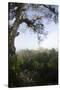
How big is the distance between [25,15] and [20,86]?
446 mm

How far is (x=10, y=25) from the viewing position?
3.82 ft

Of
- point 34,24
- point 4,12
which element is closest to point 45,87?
point 34,24

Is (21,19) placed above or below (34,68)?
above

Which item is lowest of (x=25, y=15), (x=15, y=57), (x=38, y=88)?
(x=38, y=88)

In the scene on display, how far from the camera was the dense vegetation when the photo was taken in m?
1.17

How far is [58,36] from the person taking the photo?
1.20 metres

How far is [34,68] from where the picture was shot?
1189 mm

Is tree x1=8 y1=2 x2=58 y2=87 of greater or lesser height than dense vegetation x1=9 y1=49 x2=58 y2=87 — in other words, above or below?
above

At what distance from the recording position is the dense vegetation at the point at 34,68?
117 centimetres

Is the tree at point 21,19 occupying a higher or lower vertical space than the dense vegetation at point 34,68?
higher

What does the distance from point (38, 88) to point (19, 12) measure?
1.62ft

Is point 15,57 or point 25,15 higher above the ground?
point 25,15

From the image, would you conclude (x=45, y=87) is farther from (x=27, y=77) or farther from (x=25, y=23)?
(x=25, y=23)

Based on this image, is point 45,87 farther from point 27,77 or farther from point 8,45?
point 8,45
